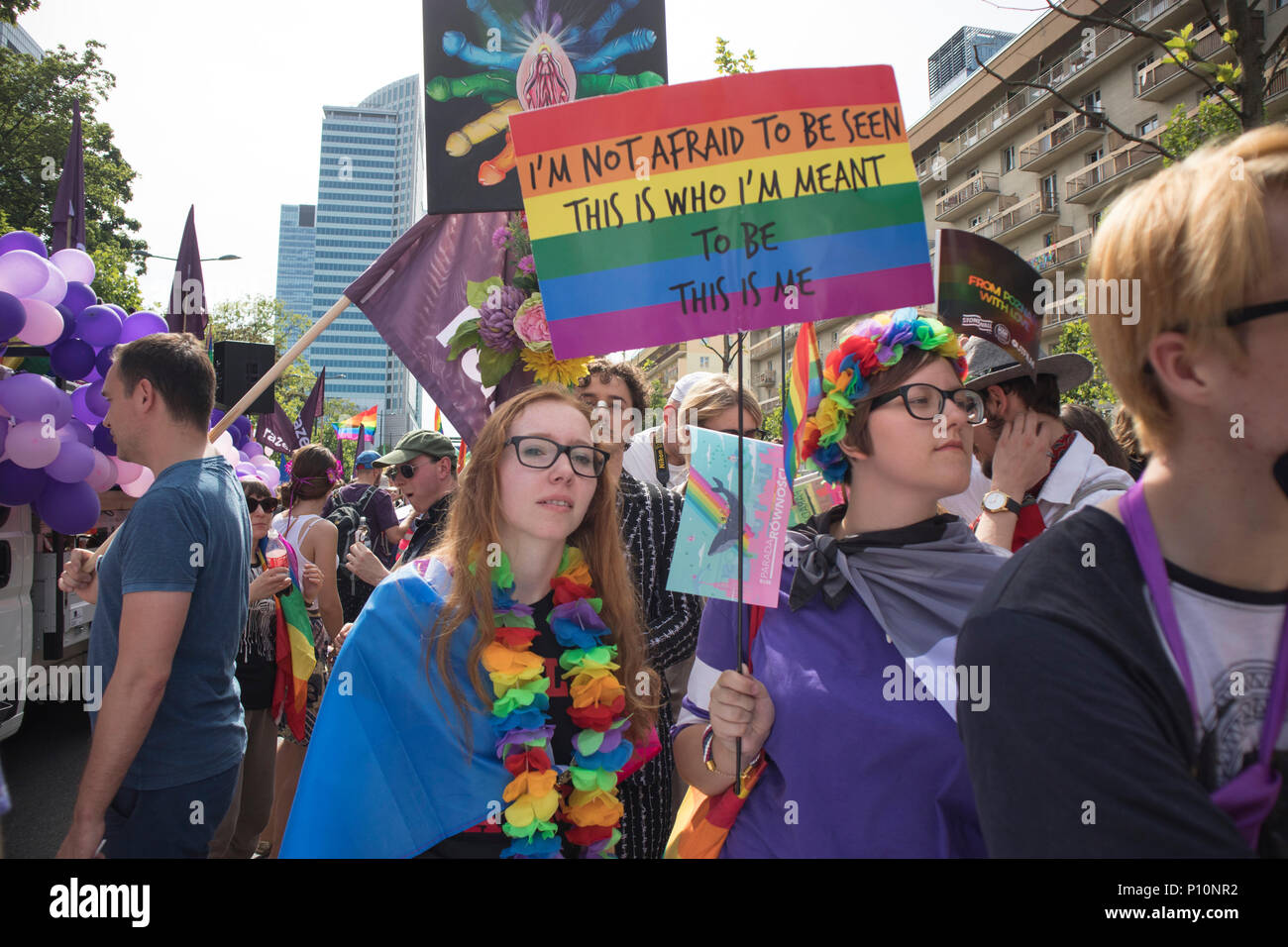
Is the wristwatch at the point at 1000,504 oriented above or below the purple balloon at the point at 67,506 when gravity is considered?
below

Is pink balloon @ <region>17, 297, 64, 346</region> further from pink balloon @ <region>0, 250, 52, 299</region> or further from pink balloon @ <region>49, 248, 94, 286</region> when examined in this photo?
pink balloon @ <region>49, 248, 94, 286</region>

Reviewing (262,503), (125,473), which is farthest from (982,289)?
(125,473)

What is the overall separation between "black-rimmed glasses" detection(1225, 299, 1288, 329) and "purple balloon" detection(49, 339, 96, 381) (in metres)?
5.12

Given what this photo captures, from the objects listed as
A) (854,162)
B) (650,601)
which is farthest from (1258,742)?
(650,601)

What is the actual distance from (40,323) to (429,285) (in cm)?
231

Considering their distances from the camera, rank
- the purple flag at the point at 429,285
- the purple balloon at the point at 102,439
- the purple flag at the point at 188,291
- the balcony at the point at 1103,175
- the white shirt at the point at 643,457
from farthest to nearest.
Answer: the balcony at the point at 1103,175
the purple flag at the point at 188,291
the purple balloon at the point at 102,439
the white shirt at the point at 643,457
the purple flag at the point at 429,285

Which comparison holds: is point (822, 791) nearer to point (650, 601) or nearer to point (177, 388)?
point (650, 601)

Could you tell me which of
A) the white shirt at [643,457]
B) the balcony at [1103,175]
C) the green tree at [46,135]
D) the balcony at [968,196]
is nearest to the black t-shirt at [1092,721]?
the white shirt at [643,457]

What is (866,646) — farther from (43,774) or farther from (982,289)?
(43,774)

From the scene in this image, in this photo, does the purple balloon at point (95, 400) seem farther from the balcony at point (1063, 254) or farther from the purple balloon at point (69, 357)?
the balcony at point (1063, 254)

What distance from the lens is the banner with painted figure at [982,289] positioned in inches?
98.0

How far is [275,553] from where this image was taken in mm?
4566

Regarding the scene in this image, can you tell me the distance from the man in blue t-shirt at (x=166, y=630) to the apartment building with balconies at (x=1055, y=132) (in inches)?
958
